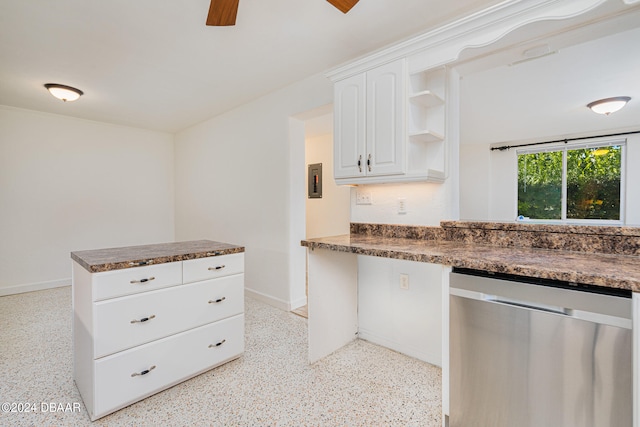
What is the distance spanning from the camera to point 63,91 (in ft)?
10.5

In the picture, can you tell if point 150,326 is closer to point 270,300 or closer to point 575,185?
point 270,300

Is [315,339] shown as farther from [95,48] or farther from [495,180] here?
[495,180]

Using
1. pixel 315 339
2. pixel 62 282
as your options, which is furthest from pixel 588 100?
pixel 62 282

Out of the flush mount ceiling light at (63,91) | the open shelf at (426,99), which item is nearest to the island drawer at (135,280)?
the open shelf at (426,99)

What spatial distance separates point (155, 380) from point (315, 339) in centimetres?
103

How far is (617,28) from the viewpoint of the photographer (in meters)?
1.59

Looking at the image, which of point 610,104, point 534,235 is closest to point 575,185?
point 610,104

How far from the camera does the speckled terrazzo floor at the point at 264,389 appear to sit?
1607 millimetres

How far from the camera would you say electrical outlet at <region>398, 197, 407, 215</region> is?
2.29 metres

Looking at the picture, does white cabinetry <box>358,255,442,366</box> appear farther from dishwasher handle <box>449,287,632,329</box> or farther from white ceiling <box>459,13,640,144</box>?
white ceiling <box>459,13,640,144</box>

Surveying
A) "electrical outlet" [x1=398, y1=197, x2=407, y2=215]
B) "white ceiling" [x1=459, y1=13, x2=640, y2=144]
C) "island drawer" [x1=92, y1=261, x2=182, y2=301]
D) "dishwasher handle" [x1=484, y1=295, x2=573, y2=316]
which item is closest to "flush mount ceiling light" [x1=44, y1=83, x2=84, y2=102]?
"island drawer" [x1=92, y1=261, x2=182, y2=301]

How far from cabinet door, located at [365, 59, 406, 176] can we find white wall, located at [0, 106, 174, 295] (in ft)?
14.5

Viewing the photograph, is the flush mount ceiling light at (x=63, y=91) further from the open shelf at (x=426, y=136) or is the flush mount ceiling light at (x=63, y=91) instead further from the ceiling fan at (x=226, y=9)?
the open shelf at (x=426, y=136)

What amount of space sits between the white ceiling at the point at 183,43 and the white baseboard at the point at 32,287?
7.89 feet
